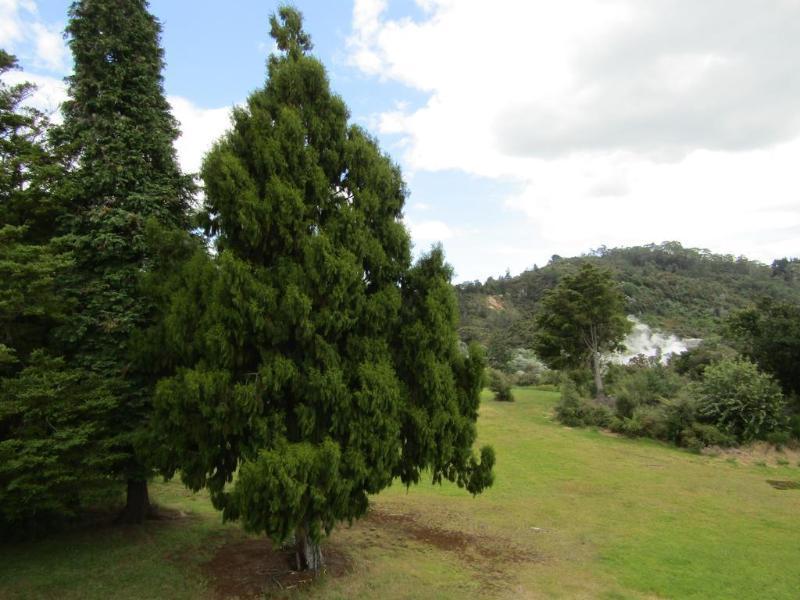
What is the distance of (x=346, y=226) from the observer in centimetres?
696

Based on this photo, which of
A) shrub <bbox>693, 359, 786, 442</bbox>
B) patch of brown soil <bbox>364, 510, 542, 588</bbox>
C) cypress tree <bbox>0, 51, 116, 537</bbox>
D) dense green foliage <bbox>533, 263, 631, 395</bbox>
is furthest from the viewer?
dense green foliage <bbox>533, 263, 631, 395</bbox>

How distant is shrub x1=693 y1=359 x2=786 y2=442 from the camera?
745 inches

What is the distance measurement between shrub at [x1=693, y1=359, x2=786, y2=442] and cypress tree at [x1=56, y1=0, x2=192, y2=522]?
20.8 m

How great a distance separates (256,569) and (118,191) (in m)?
7.13

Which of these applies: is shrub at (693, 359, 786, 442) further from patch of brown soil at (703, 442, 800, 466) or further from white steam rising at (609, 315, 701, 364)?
white steam rising at (609, 315, 701, 364)

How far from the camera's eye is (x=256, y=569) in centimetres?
800

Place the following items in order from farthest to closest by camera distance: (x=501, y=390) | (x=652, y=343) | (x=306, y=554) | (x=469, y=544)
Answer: (x=652, y=343)
(x=501, y=390)
(x=469, y=544)
(x=306, y=554)

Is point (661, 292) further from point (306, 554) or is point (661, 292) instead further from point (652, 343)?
point (306, 554)

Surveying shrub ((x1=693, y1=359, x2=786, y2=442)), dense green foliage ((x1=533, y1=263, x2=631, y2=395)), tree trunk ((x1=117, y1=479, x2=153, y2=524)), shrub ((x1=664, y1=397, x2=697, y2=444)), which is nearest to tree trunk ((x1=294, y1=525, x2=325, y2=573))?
tree trunk ((x1=117, y1=479, x2=153, y2=524))

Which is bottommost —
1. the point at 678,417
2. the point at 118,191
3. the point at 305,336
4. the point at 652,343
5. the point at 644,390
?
the point at 678,417

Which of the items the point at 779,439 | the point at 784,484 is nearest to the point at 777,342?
the point at 779,439

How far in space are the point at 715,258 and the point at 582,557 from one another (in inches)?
4354

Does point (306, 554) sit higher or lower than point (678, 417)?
lower

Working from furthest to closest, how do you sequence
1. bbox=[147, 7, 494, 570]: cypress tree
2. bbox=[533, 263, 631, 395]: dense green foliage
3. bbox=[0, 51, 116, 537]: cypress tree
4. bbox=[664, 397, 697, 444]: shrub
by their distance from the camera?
bbox=[533, 263, 631, 395]: dense green foliage
bbox=[664, 397, 697, 444]: shrub
bbox=[0, 51, 116, 537]: cypress tree
bbox=[147, 7, 494, 570]: cypress tree
